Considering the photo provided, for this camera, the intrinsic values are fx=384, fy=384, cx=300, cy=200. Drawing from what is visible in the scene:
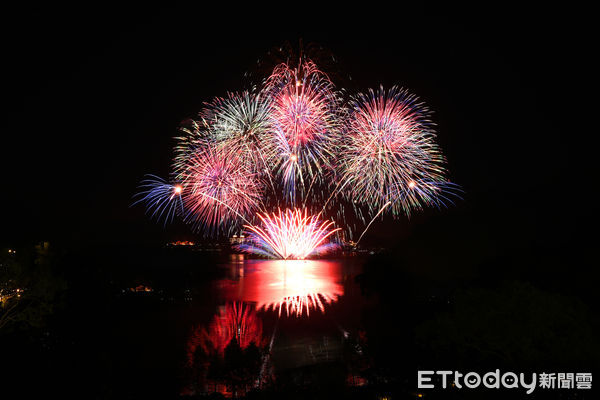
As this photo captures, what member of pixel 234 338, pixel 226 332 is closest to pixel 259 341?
pixel 226 332

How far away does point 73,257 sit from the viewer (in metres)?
25.7

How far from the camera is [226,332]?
18797 mm

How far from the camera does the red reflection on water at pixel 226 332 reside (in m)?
15.9

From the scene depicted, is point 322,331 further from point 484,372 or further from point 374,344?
point 484,372

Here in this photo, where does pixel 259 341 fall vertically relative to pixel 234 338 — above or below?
below

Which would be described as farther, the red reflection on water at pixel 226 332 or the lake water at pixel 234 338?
the red reflection on water at pixel 226 332

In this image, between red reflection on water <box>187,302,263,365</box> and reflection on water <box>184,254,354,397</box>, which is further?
red reflection on water <box>187,302,263,365</box>

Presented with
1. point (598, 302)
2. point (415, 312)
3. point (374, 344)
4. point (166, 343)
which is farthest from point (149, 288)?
point (598, 302)

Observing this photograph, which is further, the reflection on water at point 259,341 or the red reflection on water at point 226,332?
the red reflection on water at point 226,332

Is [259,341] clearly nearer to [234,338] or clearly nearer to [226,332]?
[226,332]

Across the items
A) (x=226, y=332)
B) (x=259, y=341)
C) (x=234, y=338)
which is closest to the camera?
(x=234, y=338)

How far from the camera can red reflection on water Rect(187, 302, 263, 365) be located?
15.9 meters

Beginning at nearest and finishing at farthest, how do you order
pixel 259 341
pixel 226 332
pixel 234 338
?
pixel 234 338
pixel 259 341
pixel 226 332

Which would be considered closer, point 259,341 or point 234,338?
point 234,338
